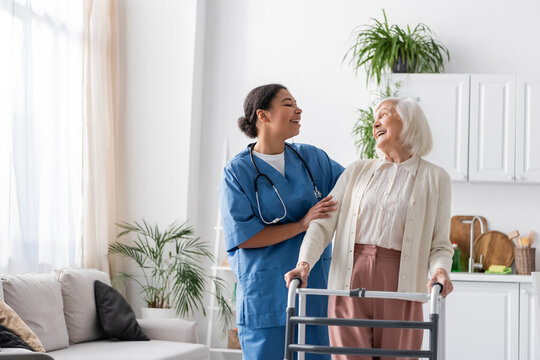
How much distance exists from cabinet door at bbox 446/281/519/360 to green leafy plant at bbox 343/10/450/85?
156cm

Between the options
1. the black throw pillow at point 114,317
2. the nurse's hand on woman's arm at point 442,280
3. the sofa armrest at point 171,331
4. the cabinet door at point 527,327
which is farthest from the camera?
the cabinet door at point 527,327

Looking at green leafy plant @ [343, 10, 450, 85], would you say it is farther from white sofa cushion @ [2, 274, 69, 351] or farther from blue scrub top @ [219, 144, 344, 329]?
blue scrub top @ [219, 144, 344, 329]

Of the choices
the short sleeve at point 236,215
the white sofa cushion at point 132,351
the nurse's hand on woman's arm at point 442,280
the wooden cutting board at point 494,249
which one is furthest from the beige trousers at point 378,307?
the wooden cutting board at point 494,249

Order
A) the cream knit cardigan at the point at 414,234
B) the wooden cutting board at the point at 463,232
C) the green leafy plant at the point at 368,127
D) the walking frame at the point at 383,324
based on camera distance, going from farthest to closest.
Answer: the wooden cutting board at the point at 463,232
the green leafy plant at the point at 368,127
the cream knit cardigan at the point at 414,234
the walking frame at the point at 383,324

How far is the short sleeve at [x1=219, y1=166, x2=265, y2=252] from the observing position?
2.65m

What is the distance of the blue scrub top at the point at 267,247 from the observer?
2629 millimetres

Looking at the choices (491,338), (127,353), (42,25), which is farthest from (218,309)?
(42,25)

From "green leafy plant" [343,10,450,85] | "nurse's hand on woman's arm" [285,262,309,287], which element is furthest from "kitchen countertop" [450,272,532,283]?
"nurse's hand on woman's arm" [285,262,309,287]

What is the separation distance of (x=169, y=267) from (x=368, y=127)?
5.61 ft

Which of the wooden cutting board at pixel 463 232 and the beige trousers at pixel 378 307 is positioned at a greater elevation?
the wooden cutting board at pixel 463 232

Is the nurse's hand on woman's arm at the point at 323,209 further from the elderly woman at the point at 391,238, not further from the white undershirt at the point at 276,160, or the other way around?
the white undershirt at the point at 276,160

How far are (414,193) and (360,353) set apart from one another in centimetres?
57

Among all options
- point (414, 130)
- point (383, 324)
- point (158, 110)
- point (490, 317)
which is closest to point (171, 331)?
point (158, 110)

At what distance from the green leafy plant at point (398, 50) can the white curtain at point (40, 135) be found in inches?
80.6
